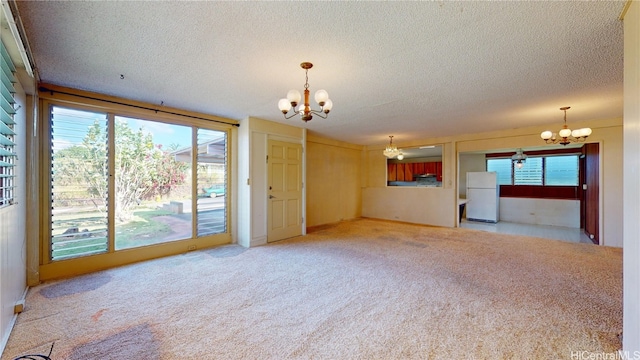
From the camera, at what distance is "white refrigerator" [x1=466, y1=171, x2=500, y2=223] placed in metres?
7.14

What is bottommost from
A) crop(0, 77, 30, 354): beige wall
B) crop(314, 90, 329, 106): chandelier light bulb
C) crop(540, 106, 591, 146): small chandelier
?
crop(0, 77, 30, 354): beige wall

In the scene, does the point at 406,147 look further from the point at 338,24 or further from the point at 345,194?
the point at 338,24

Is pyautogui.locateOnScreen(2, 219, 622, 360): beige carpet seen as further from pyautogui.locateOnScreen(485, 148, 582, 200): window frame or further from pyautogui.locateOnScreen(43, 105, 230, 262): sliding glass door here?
pyautogui.locateOnScreen(485, 148, 582, 200): window frame

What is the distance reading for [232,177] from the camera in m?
4.68

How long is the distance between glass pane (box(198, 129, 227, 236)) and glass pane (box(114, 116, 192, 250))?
0.63ft

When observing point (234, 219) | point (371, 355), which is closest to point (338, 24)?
point (371, 355)

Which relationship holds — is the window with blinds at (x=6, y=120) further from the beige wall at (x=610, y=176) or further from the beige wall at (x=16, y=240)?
the beige wall at (x=610, y=176)

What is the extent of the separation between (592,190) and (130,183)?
860cm

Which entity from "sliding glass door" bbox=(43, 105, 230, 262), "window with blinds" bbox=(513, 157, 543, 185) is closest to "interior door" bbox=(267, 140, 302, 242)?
"sliding glass door" bbox=(43, 105, 230, 262)

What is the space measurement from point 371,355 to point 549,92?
3.78 meters

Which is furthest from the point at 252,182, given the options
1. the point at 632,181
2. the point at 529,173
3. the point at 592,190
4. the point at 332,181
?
the point at 529,173

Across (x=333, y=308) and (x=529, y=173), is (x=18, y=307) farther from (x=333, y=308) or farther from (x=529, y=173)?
(x=529, y=173)

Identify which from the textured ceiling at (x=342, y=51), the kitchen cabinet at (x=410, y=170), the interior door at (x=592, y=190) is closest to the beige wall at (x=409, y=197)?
the kitchen cabinet at (x=410, y=170)

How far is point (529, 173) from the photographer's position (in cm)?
744
